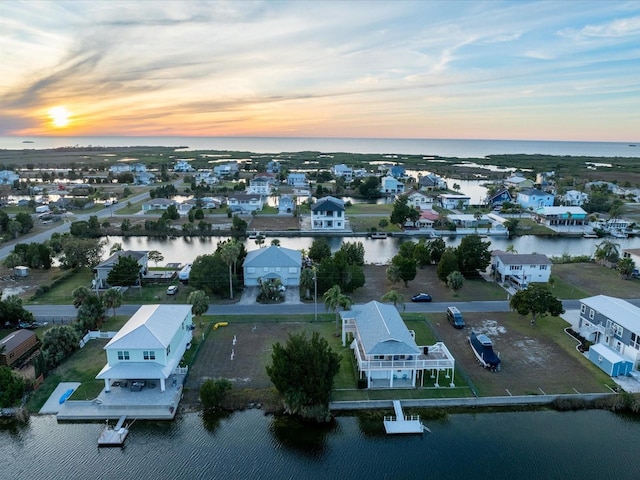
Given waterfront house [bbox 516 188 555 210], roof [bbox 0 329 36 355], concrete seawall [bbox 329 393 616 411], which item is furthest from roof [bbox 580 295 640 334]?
waterfront house [bbox 516 188 555 210]

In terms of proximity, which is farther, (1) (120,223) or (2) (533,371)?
(1) (120,223)

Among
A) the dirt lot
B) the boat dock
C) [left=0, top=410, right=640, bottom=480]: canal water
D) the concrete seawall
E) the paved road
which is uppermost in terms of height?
the paved road

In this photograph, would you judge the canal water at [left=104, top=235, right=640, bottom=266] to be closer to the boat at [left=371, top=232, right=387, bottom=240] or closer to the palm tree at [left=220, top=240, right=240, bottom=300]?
the boat at [left=371, top=232, right=387, bottom=240]

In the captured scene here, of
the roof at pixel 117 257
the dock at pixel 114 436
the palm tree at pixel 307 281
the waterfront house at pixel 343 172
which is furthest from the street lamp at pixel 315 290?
the waterfront house at pixel 343 172

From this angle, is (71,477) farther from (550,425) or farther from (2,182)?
(2,182)

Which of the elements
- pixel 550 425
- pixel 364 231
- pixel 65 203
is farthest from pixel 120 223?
pixel 550 425

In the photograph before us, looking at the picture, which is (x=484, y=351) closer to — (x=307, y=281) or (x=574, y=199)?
(x=307, y=281)

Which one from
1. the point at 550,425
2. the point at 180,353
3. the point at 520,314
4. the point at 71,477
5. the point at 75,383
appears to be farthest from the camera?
the point at 520,314
